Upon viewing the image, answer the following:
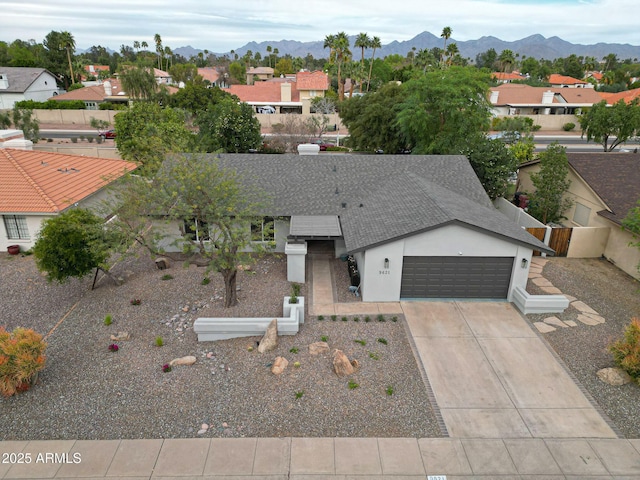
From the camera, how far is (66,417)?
1184 centimetres

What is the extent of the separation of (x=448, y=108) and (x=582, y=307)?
1903 cm

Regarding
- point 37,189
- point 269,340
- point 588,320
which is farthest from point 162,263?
point 588,320

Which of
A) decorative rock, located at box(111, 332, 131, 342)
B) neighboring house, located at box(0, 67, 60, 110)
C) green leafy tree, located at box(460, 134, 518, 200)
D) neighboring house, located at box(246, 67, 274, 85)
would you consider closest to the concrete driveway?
decorative rock, located at box(111, 332, 131, 342)

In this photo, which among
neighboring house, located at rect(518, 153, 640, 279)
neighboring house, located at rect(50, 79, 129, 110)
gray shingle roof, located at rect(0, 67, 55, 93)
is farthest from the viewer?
neighboring house, located at rect(50, 79, 129, 110)

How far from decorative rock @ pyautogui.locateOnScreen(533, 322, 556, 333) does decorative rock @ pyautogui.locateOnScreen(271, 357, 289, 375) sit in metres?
9.40

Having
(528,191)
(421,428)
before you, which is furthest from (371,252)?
(528,191)

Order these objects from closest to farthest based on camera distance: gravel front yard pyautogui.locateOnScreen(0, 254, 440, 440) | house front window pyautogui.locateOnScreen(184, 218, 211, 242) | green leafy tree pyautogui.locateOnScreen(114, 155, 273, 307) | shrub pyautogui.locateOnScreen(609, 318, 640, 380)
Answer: gravel front yard pyautogui.locateOnScreen(0, 254, 440, 440)
shrub pyautogui.locateOnScreen(609, 318, 640, 380)
green leafy tree pyautogui.locateOnScreen(114, 155, 273, 307)
house front window pyautogui.locateOnScreen(184, 218, 211, 242)

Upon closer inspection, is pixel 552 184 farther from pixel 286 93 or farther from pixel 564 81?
pixel 564 81

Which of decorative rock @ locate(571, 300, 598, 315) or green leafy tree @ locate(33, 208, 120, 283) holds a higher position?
green leafy tree @ locate(33, 208, 120, 283)

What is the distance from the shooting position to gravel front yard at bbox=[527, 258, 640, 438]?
41.2ft

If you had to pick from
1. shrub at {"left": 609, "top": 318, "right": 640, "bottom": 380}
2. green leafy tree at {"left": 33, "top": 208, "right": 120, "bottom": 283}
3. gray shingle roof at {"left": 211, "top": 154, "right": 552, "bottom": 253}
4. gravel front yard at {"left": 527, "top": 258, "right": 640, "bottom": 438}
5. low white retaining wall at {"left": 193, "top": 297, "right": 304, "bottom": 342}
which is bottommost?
gravel front yard at {"left": 527, "top": 258, "right": 640, "bottom": 438}

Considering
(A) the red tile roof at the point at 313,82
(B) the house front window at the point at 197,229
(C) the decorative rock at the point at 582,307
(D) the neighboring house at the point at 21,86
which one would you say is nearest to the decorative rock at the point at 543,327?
(C) the decorative rock at the point at 582,307

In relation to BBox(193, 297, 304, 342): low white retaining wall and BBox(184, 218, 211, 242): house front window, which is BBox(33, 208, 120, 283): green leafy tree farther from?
BBox(193, 297, 304, 342): low white retaining wall

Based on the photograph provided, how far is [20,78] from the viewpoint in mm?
70750
